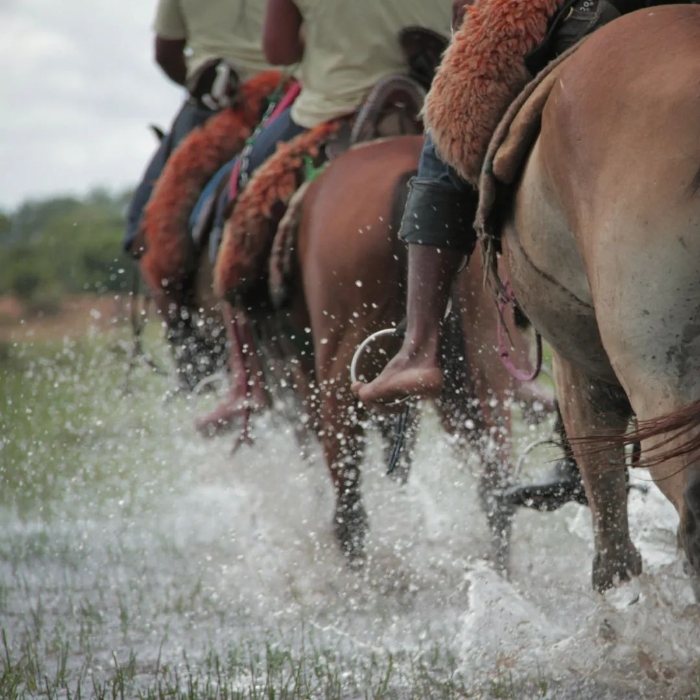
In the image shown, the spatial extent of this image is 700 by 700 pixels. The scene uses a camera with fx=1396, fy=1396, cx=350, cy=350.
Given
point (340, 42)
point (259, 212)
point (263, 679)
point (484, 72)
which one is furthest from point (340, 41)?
point (263, 679)

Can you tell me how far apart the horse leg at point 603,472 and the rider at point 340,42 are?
1957mm

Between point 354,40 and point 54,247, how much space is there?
65.4 feet

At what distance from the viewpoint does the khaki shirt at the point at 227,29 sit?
22.1 ft

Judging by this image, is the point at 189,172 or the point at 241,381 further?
the point at 189,172

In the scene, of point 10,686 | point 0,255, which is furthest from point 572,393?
point 0,255

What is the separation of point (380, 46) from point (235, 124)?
1.26 m

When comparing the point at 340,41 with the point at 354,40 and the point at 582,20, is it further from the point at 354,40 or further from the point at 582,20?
the point at 582,20

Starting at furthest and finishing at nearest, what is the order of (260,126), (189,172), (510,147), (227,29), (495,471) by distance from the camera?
(227,29), (189,172), (260,126), (495,471), (510,147)

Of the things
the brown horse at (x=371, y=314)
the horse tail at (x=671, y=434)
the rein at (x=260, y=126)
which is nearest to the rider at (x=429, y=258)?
the brown horse at (x=371, y=314)

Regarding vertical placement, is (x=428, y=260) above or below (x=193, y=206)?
above

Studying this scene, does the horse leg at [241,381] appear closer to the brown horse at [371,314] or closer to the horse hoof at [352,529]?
the brown horse at [371,314]

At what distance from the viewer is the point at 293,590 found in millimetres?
4719

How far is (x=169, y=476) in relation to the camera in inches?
289

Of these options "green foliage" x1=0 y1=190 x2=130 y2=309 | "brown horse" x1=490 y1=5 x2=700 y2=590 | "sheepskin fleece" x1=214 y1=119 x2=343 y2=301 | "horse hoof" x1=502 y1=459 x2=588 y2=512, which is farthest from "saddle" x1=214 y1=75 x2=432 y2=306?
"green foliage" x1=0 y1=190 x2=130 y2=309
